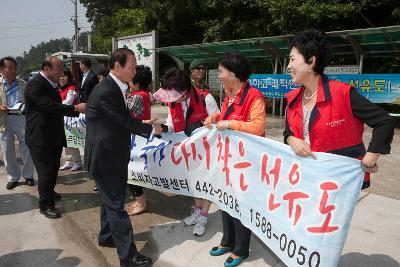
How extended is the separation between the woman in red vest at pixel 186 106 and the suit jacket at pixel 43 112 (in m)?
1.34

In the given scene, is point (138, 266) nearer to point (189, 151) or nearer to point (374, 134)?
point (189, 151)

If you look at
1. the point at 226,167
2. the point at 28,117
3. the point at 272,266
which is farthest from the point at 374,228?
the point at 28,117

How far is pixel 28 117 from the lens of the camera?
4.45 meters

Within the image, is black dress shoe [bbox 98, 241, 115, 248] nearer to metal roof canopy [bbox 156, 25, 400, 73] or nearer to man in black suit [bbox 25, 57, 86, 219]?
man in black suit [bbox 25, 57, 86, 219]

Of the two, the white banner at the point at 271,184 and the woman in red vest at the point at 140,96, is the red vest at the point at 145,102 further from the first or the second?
the white banner at the point at 271,184

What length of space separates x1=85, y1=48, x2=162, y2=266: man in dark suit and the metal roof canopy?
6228 millimetres

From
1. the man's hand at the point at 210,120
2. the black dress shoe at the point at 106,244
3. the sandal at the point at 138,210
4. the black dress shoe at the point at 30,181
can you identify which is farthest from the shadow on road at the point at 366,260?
the black dress shoe at the point at 30,181

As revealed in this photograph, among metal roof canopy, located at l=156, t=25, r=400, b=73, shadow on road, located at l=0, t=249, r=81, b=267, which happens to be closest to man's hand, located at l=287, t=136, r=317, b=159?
shadow on road, located at l=0, t=249, r=81, b=267

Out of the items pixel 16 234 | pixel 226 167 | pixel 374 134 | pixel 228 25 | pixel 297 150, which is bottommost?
pixel 16 234

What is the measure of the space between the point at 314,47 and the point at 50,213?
3.68 metres

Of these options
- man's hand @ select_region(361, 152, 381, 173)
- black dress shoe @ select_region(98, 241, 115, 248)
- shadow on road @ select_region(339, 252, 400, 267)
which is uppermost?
man's hand @ select_region(361, 152, 381, 173)

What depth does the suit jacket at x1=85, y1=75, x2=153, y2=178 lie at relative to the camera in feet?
9.95

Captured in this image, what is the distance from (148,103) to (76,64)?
14.3ft

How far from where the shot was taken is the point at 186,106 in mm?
3850
